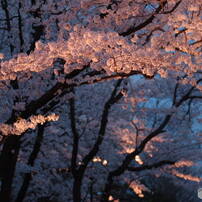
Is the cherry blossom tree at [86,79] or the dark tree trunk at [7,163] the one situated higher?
the cherry blossom tree at [86,79]

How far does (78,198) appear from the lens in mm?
10008

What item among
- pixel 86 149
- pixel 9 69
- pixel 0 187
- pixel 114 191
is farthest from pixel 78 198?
pixel 114 191

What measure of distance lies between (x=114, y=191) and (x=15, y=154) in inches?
621

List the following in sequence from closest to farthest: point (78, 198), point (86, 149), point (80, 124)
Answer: point (78, 198) < point (80, 124) < point (86, 149)

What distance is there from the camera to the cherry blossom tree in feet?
14.6

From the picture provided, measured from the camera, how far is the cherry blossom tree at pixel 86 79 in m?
4.44

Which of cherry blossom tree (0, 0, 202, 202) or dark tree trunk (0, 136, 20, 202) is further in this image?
dark tree trunk (0, 136, 20, 202)

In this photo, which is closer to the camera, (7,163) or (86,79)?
(86,79)

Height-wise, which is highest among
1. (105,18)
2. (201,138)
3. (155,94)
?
(155,94)

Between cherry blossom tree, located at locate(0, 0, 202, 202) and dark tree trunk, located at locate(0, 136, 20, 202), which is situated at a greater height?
cherry blossom tree, located at locate(0, 0, 202, 202)

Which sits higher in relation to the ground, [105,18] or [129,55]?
[105,18]

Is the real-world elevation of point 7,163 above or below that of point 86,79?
below

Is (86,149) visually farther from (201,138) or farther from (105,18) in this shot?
(105,18)

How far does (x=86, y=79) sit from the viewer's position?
6.27 m
